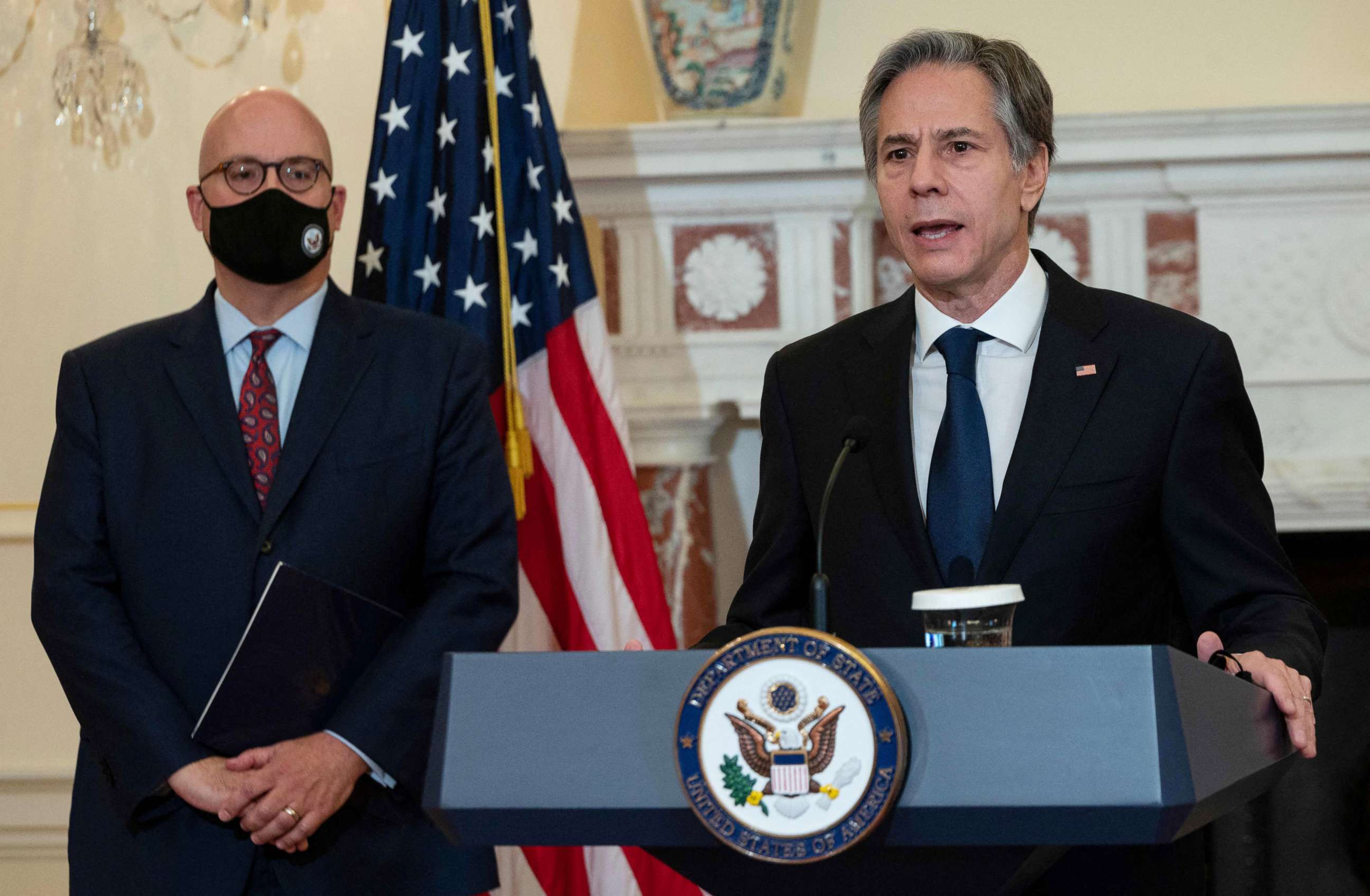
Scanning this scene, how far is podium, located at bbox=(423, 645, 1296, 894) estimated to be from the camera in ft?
3.38

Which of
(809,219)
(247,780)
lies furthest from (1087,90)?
(247,780)

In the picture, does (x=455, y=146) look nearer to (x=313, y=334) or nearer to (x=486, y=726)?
(x=313, y=334)

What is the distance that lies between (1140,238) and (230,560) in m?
2.34

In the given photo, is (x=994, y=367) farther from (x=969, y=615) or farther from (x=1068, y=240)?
(x=1068, y=240)

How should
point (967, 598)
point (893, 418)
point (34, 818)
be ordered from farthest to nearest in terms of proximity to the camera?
1. point (34, 818)
2. point (893, 418)
3. point (967, 598)

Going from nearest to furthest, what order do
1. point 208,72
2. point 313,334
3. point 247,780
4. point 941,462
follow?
point 941,462
point 247,780
point 313,334
point 208,72

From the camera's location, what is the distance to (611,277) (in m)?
3.73

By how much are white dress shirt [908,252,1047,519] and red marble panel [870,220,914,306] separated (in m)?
1.87

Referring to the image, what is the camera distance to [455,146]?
3250 mm

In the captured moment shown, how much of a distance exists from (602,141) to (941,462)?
2161 millimetres

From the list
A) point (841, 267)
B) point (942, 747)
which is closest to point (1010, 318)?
point (942, 747)

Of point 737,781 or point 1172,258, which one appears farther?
point 1172,258

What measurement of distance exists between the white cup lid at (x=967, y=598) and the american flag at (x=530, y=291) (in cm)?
209

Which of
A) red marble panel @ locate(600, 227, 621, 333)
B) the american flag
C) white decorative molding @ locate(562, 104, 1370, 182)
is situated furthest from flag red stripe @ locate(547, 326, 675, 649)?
white decorative molding @ locate(562, 104, 1370, 182)
